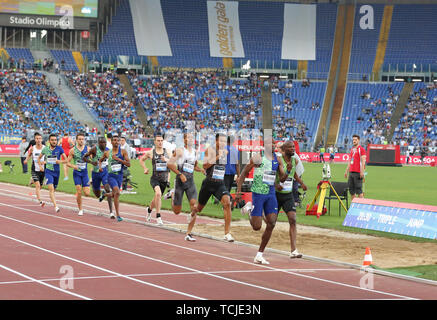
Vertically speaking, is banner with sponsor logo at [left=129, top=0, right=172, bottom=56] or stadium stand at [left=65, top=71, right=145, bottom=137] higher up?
banner with sponsor logo at [left=129, top=0, right=172, bottom=56]

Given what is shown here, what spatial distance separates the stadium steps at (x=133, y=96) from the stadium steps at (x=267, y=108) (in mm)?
10720

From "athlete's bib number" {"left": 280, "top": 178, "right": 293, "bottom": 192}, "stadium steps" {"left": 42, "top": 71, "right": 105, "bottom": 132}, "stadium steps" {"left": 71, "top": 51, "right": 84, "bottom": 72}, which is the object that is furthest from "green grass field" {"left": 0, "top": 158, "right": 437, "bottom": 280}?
"stadium steps" {"left": 71, "top": 51, "right": 84, "bottom": 72}

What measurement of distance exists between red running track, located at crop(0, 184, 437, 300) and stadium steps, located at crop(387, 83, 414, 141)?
169ft

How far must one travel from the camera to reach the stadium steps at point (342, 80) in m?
64.4

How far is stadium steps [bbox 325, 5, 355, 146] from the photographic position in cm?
6438

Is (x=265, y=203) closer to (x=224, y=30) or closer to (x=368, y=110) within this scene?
(x=368, y=110)

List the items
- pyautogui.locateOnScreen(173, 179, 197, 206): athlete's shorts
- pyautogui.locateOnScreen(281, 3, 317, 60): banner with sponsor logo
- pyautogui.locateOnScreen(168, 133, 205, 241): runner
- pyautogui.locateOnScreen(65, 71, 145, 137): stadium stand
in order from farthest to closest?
pyautogui.locateOnScreen(281, 3, 317, 60): banner with sponsor logo → pyautogui.locateOnScreen(65, 71, 145, 137): stadium stand → pyautogui.locateOnScreen(173, 179, 197, 206): athlete's shorts → pyautogui.locateOnScreen(168, 133, 205, 241): runner

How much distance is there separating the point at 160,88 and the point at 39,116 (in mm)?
13554

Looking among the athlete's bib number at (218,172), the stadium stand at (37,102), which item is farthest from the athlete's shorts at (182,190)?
the stadium stand at (37,102)

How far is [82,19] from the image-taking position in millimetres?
68625

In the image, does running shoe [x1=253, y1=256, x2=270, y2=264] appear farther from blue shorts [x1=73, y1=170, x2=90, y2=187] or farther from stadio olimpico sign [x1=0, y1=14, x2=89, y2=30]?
stadio olimpico sign [x1=0, y1=14, x2=89, y2=30]

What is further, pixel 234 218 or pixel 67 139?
pixel 67 139

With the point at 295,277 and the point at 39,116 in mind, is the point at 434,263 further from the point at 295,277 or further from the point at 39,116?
the point at 39,116
